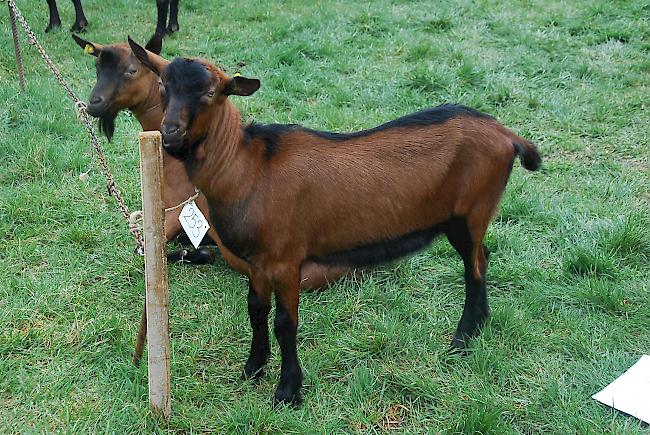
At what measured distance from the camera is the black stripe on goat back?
315cm

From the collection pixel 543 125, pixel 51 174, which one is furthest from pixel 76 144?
pixel 543 125

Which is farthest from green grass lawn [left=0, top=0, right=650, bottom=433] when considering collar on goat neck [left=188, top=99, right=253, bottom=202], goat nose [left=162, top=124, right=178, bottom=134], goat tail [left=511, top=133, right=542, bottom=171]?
goat nose [left=162, top=124, right=178, bottom=134]

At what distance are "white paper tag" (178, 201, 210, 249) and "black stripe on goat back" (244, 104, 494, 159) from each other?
1.23 feet

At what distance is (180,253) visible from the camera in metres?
4.43

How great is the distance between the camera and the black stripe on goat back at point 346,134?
3148mm

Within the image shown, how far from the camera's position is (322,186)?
3117mm

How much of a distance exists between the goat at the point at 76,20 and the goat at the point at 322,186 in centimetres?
575

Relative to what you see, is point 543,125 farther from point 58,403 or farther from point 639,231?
point 58,403

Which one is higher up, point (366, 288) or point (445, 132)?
point (445, 132)

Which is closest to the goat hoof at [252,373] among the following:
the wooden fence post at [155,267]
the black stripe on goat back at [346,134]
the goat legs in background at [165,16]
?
the wooden fence post at [155,267]

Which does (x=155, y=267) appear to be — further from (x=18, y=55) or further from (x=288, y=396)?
(x=18, y=55)

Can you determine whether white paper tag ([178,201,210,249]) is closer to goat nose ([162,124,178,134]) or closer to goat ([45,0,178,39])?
goat nose ([162,124,178,134])

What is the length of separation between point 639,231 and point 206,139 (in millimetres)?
2902

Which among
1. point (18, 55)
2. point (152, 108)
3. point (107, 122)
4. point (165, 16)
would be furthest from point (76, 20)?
point (152, 108)
